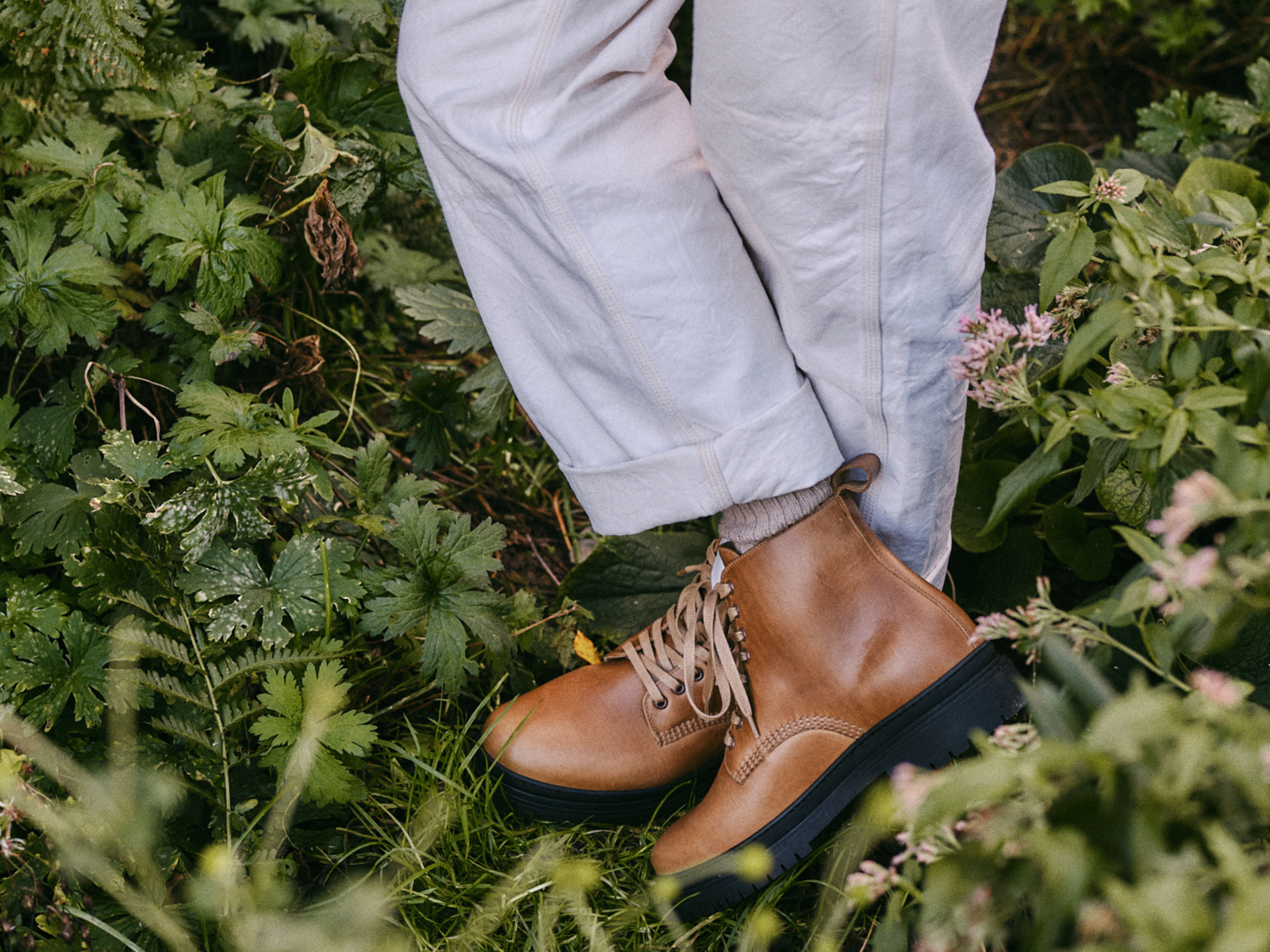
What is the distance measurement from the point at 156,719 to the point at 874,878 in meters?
0.85

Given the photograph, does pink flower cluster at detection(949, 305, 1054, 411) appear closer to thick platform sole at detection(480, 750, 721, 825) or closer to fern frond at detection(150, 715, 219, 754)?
thick platform sole at detection(480, 750, 721, 825)

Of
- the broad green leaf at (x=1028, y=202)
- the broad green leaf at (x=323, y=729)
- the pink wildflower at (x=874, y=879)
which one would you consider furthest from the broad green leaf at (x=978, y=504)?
the broad green leaf at (x=323, y=729)

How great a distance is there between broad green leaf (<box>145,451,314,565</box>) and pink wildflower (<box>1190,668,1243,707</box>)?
3.15ft

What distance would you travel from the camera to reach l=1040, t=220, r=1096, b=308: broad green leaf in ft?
2.74

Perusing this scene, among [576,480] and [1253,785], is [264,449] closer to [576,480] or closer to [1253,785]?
[576,480]

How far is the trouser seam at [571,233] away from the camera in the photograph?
832mm

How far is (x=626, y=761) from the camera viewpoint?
42.4 inches

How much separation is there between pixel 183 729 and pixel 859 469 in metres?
0.85

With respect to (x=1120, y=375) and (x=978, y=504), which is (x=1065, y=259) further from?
(x=978, y=504)

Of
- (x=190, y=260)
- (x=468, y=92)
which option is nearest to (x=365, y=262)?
(x=190, y=260)

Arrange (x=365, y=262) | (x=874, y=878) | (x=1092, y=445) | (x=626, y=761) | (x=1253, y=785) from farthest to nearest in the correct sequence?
1. (x=365, y=262)
2. (x=626, y=761)
3. (x=1092, y=445)
4. (x=874, y=878)
5. (x=1253, y=785)

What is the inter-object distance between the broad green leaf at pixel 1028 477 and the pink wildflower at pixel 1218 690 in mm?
262

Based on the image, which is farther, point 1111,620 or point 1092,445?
point 1092,445

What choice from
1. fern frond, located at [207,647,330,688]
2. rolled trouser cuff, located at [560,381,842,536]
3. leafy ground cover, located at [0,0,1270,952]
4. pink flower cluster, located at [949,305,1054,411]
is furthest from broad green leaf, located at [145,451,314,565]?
pink flower cluster, located at [949,305,1054,411]
